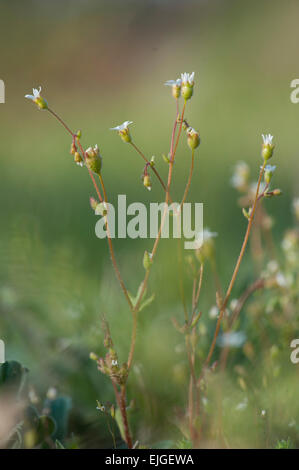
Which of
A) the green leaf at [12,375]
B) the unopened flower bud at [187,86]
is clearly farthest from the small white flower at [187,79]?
the green leaf at [12,375]

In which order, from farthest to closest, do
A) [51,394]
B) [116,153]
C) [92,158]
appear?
1. [116,153]
2. [51,394]
3. [92,158]

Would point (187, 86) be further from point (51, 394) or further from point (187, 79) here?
point (51, 394)

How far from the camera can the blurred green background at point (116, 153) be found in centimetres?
67

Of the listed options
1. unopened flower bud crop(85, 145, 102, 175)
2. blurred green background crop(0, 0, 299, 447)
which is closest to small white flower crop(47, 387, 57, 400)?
blurred green background crop(0, 0, 299, 447)

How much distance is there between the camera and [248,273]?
0.77 metres

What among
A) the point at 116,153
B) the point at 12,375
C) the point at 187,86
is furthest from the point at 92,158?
the point at 116,153

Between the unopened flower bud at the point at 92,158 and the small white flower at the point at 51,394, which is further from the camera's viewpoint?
the small white flower at the point at 51,394

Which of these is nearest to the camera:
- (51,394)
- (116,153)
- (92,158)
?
(92,158)

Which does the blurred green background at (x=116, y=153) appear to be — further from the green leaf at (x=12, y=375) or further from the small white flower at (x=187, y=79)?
the small white flower at (x=187, y=79)

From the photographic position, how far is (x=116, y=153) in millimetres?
1558

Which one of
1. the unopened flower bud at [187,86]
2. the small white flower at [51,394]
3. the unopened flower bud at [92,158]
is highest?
the unopened flower bud at [187,86]

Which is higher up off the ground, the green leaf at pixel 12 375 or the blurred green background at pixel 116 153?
the blurred green background at pixel 116 153

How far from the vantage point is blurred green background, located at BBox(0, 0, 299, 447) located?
0.67 metres
